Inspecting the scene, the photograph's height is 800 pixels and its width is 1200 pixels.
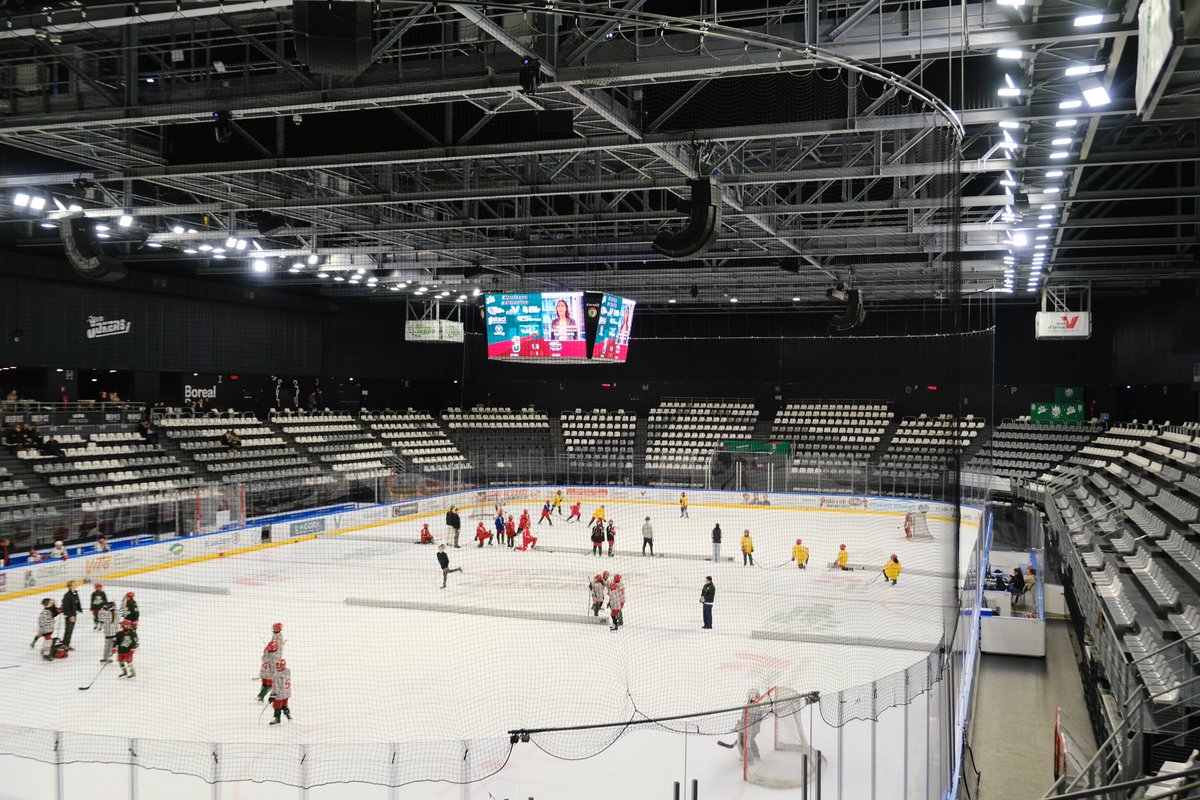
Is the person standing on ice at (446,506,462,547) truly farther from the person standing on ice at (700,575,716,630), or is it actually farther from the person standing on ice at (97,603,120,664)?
the person standing on ice at (97,603,120,664)

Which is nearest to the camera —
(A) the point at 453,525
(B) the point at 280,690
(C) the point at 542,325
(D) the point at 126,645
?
(B) the point at 280,690

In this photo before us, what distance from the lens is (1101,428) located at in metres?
30.2

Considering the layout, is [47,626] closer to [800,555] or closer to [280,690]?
[280,690]

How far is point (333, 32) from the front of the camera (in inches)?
238

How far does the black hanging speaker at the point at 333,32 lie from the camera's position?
5.98 m

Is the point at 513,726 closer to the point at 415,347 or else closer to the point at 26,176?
the point at 26,176

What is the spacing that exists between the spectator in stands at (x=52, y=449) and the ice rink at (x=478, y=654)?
4.96 meters

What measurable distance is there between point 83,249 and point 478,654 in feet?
30.8

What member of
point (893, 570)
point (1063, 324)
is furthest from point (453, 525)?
point (1063, 324)

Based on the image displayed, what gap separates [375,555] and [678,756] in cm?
1503

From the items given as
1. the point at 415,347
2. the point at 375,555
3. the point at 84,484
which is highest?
the point at 415,347

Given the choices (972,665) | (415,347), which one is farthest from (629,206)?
(415,347)

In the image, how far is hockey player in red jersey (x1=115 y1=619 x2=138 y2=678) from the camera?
11.8m

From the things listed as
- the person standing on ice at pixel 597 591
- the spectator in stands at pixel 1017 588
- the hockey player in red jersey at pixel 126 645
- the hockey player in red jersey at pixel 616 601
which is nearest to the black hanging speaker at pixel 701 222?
the hockey player in red jersey at pixel 616 601
